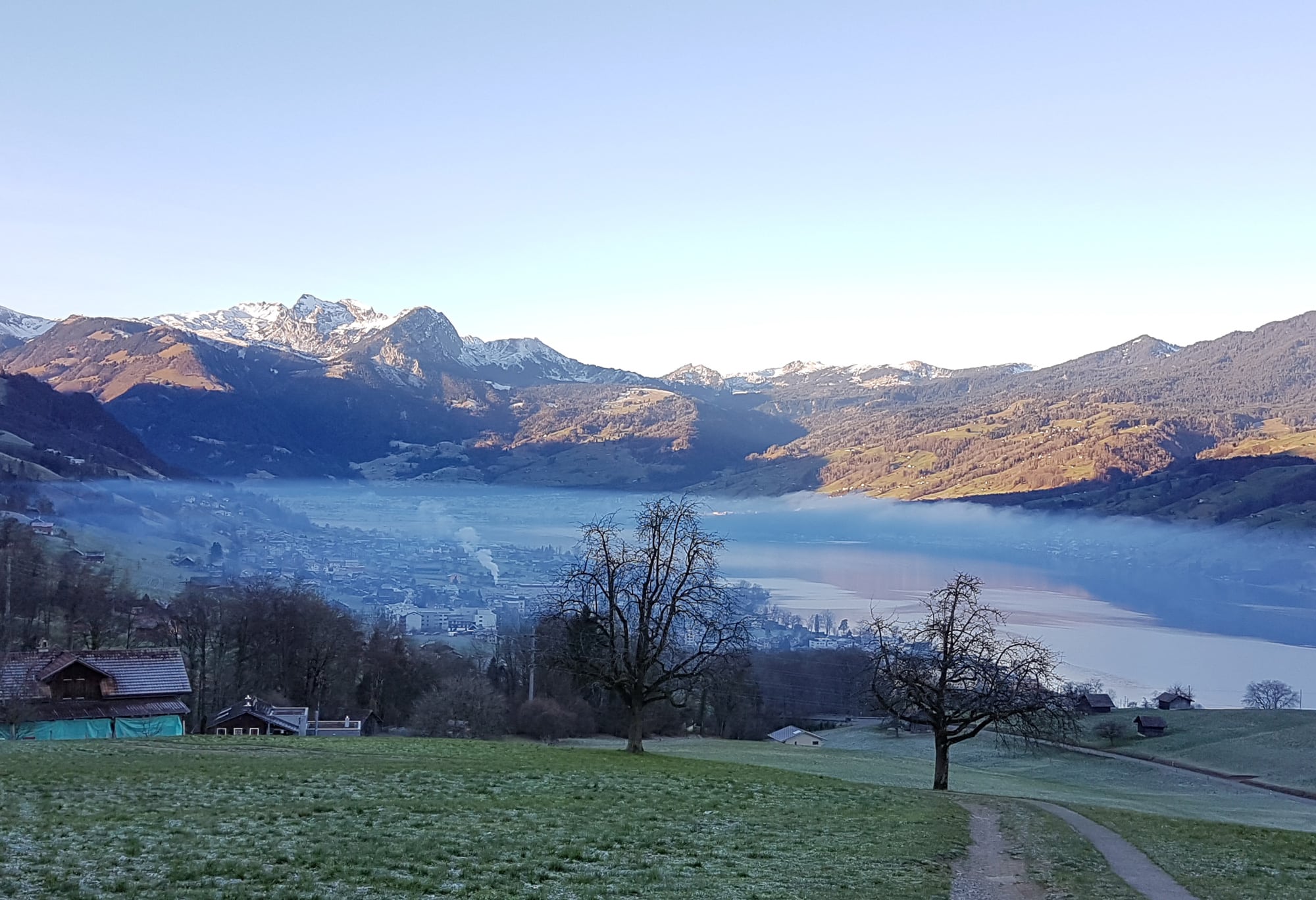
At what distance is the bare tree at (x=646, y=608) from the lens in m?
30.3

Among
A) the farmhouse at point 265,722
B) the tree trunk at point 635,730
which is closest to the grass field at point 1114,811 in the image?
the tree trunk at point 635,730

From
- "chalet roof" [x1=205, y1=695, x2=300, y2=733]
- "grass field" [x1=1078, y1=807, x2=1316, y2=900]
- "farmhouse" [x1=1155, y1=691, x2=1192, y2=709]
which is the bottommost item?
"farmhouse" [x1=1155, y1=691, x2=1192, y2=709]

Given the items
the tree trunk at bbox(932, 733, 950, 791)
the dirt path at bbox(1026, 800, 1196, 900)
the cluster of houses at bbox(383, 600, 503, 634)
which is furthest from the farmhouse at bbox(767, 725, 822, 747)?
the dirt path at bbox(1026, 800, 1196, 900)

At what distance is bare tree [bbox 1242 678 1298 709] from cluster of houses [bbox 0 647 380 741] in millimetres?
81174

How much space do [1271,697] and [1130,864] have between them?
290 ft

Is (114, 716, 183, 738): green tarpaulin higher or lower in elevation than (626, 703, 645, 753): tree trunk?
lower

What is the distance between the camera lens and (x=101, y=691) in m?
43.2

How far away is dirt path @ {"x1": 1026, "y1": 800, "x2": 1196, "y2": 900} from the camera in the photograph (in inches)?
511

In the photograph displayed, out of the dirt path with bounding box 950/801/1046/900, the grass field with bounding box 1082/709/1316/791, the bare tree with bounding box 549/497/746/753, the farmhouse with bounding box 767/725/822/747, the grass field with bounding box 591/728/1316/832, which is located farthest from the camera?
the farmhouse with bounding box 767/725/822/747

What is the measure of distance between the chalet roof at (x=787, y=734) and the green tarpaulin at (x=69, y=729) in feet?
140

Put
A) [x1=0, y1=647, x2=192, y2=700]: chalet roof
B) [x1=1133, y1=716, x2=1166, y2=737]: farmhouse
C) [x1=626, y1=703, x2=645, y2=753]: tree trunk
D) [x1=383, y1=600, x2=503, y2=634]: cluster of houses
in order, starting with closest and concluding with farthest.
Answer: [x1=626, y1=703, x2=645, y2=753]: tree trunk, [x1=0, y1=647, x2=192, y2=700]: chalet roof, [x1=1133, y1=716, x2=1166, y2=737]: farmhouse, [x1=383, y1=600, x2=503, y2=634]: cluster of houses

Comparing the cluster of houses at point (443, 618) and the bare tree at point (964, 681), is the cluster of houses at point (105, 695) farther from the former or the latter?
the cluster of houses at point (443, 618)

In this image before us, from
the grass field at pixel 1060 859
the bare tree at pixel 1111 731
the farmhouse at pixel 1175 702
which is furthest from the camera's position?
the farmhouse at pixel 1175 702

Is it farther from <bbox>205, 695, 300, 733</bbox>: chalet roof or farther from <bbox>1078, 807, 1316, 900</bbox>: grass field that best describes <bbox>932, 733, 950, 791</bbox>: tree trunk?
<bbox>205, 695, 300, 733</bbox>: chalet roof
